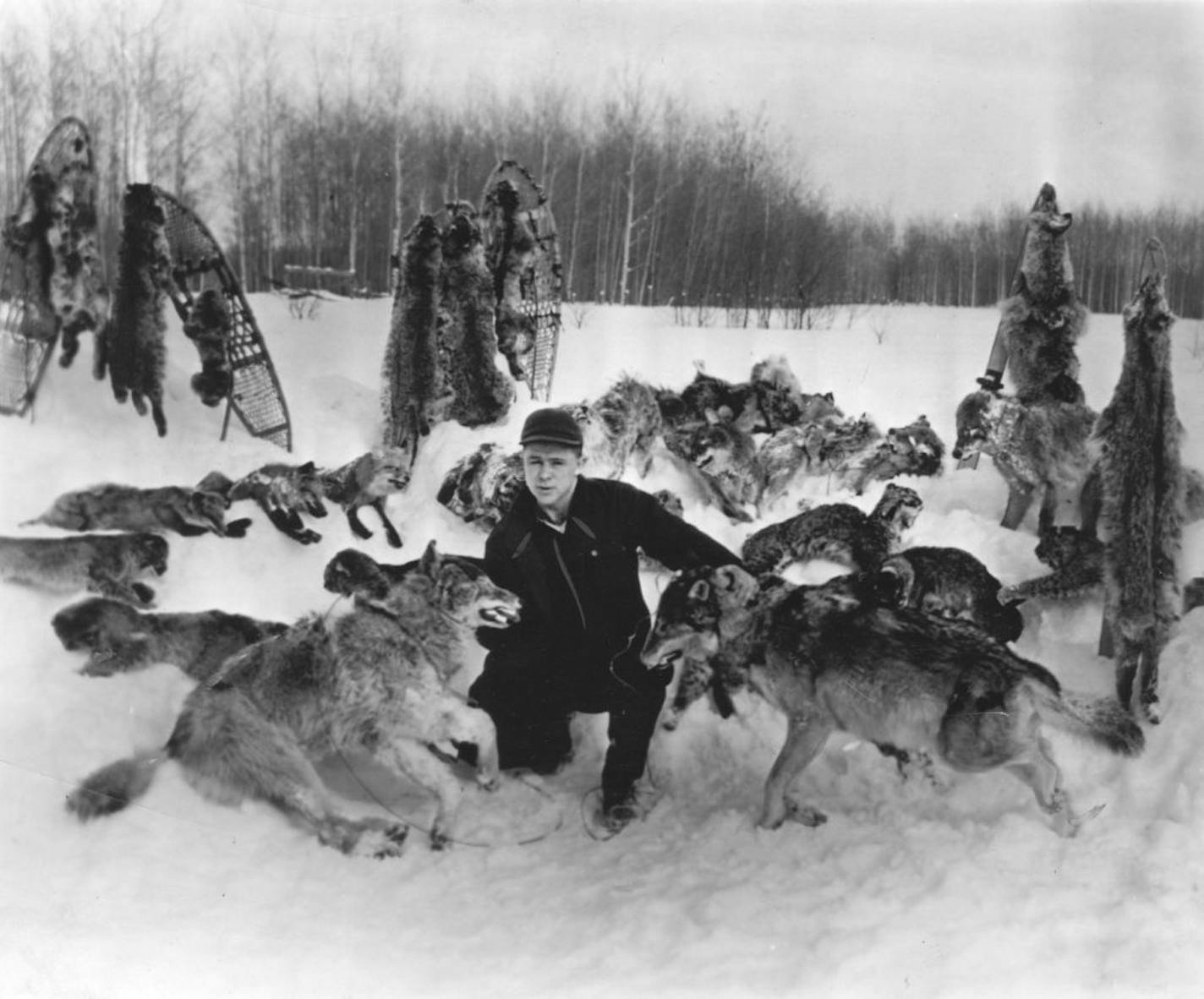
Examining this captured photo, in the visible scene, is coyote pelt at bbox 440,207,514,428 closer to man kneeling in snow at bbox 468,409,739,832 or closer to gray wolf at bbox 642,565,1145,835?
man kneeling in snow at bbox 468,409,739,832

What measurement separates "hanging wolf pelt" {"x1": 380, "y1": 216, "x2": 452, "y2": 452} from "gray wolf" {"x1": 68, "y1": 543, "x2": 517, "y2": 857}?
31.4 inches

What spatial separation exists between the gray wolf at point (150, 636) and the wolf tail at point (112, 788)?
420mm

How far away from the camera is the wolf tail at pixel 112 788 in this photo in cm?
432

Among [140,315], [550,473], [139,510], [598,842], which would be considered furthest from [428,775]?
[140,315]

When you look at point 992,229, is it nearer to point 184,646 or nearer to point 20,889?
point 184,646

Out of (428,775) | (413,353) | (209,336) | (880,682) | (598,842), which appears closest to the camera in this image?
(880,682)

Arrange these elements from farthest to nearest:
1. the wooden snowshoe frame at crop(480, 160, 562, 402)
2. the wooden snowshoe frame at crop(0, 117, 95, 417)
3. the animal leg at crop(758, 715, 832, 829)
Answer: the wooden snowshoe frame at crop(480, 160, 562, 402) < the wooden snowshoe frame at crop(0, 117, 95, 417) < the animal leg at crop(758, 715, 832, 829)

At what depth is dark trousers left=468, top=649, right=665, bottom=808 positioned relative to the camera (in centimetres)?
Result: 470

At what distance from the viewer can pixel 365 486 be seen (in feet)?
16.2

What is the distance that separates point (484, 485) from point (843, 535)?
5.83ft

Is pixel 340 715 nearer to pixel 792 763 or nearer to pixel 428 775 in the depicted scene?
pixel 428 775

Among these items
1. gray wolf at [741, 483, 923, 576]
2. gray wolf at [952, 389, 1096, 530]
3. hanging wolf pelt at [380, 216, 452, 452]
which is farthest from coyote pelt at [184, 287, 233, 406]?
gray wolf at [952, 389, 1096, 530]

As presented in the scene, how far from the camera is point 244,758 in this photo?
4328mm

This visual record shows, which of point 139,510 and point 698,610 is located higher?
point 139,510
